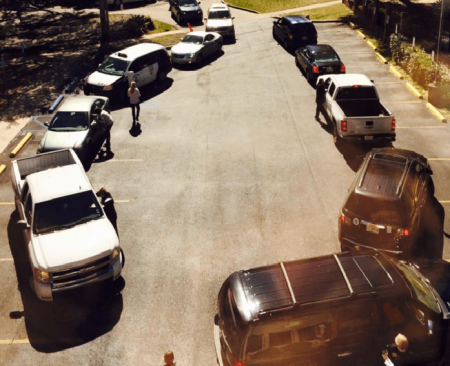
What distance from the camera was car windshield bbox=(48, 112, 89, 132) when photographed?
1862cm

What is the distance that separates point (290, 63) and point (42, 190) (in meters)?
18.3

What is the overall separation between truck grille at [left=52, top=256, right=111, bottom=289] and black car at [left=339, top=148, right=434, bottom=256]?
5682mm

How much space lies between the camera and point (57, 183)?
44.0ft

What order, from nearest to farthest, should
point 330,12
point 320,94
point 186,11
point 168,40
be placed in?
point 320,94, point 168,40, point 186,11, point 330,12

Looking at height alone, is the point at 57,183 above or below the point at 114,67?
below

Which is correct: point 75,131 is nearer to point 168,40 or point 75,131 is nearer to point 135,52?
point 135,52

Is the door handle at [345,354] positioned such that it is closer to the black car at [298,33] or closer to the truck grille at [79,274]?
the truck grille at [79,274]

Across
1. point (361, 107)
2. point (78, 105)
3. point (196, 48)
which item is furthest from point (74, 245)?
point (196, 48)

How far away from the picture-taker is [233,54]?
98.5 feet

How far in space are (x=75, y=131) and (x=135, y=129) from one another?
9.02 ft

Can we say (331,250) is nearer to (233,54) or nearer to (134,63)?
(134,63)

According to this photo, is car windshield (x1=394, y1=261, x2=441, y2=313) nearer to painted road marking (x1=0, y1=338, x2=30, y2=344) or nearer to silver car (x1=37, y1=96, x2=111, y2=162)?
painted road marking (x1=0, y1=338, x2=30, y2=344)

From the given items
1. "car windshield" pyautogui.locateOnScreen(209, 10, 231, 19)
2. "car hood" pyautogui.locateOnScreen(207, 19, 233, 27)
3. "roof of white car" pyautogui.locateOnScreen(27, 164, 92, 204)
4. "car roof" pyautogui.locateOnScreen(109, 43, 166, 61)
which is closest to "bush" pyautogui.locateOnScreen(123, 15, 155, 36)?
"car windshield" pyautogui.locateOnScreen(209, 10, 231, 19)

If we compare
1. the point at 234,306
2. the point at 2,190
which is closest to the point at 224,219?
the point at 234,306
